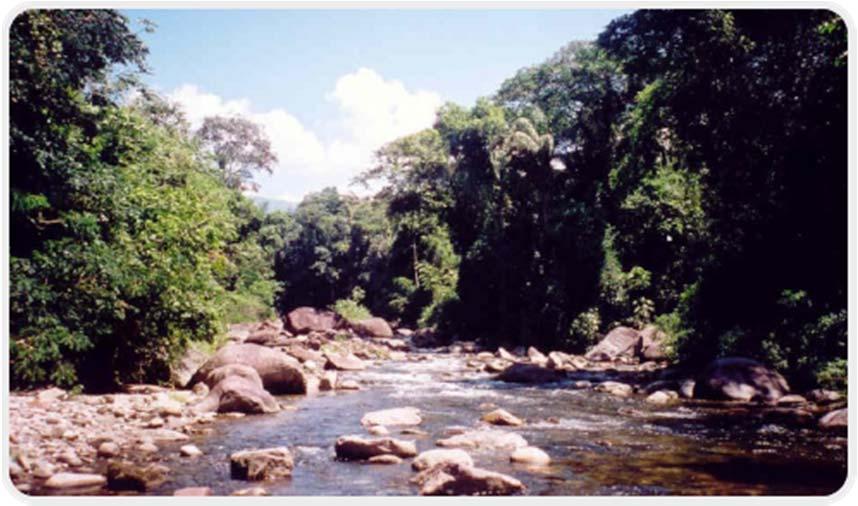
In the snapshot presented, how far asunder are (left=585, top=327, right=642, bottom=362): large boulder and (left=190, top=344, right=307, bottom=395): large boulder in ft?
35.1

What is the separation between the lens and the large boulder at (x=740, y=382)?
11.5 m

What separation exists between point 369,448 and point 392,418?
7.70ft

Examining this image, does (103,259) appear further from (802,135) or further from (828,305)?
(828,305)

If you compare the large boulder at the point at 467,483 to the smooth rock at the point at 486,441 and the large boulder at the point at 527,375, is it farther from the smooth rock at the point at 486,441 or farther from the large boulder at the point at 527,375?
the large boulder at the point at 527,375

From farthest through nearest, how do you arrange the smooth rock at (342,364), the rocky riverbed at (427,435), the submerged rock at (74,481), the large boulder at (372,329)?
the large boulder at (372,329) → the smooth rock at (342,364) → the rocky riverbed at (427,435) → the submerged rock at (74,481)

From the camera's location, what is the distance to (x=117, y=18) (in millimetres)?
8562

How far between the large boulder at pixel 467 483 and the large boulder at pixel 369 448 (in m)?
1.17

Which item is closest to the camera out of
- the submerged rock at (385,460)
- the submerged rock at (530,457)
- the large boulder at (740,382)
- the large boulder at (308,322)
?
the submerged rock at (385,460)

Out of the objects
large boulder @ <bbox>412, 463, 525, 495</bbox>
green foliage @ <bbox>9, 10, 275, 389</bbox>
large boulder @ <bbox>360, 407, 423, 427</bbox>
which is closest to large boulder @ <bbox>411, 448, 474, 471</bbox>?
large boulder @ <bbox>412, 463, 525, 495</bbox>

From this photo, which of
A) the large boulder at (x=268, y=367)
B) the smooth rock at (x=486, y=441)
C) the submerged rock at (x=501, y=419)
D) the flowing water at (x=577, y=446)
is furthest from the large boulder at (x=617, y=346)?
the smooth rock at (x=486, y=441)

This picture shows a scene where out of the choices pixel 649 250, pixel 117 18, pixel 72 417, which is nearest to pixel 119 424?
pixel 72 417

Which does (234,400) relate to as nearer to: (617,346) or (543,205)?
(617,346)

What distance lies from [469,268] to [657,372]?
41.6 ft

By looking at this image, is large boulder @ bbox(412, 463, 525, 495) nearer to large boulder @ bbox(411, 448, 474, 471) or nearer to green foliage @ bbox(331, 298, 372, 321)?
large boulder @ bbox(411, 448, 474, 471)
